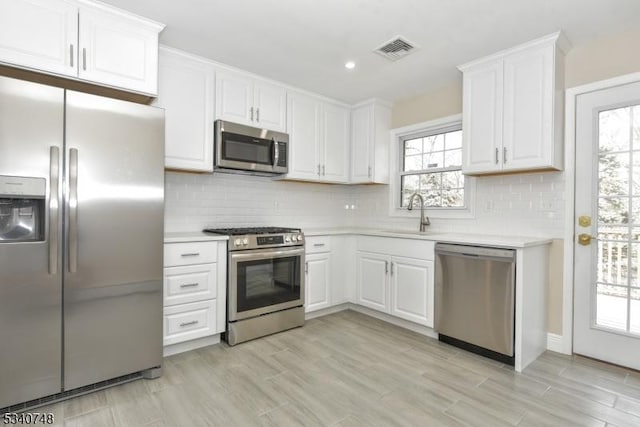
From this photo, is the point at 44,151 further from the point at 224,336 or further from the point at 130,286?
the point at 224,336

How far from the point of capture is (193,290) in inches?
A: 106

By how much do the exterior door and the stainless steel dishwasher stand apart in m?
0.73

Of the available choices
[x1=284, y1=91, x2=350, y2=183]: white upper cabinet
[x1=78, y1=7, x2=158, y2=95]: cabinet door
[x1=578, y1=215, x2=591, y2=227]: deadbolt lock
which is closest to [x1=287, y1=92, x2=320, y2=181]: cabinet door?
[x1=284, y1=91, x2=350, y2=183]: white upper cabinet

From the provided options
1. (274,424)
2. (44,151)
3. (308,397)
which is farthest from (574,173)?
(44,151)

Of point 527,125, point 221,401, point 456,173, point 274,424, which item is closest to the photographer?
point 274,424

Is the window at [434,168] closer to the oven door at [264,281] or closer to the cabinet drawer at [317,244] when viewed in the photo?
the cabinet drawer at [317,244]

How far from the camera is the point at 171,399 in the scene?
79.9 inches

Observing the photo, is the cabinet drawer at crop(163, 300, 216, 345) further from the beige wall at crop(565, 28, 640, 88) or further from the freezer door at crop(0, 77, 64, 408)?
the beige wall at crop(565, 28, 640, 88)

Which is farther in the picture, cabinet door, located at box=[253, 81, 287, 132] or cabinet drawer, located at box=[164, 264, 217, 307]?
cabinet door, located at box=[253, 81, 287, 132]

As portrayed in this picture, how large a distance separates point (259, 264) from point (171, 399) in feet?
4.16

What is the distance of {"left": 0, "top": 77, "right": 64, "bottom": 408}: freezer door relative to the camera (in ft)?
5.82

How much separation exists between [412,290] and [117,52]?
304cm

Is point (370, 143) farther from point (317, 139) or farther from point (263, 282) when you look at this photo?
point (263, 282)

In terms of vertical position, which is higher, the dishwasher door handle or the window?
the window
